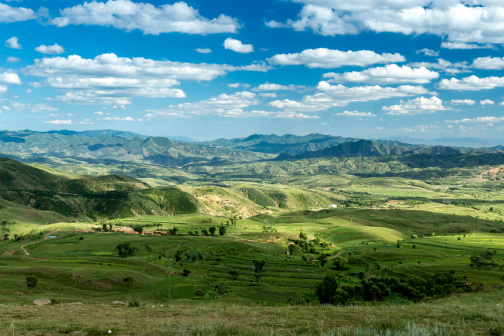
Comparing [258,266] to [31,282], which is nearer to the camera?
[31,282]

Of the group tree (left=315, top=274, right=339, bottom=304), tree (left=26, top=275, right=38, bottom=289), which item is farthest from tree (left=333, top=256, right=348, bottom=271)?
tree (left=26, top=275, right=38, bottom=289)

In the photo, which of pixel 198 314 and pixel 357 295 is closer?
pixel 198 314

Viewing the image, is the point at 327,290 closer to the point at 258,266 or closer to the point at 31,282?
the point at 258,266

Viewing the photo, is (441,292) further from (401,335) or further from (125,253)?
(125,253)

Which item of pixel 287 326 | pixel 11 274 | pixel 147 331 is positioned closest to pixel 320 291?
pixel 287 326

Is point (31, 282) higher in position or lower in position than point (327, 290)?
higher

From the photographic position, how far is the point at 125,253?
160 m

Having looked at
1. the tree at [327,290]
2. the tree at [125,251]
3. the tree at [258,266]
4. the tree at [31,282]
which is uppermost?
the tree at [31,282]

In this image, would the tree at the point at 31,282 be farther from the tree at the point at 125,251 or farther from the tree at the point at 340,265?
the tree at the point at 340,265

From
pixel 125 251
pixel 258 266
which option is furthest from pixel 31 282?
pixel 258 266

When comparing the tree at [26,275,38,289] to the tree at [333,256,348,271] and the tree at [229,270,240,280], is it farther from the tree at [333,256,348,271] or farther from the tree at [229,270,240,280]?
the tree at [333,256,348,271]

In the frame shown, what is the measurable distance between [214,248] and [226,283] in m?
67.1

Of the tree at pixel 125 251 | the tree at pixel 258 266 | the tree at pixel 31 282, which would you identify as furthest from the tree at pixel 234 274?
the tree at pixel 31 282

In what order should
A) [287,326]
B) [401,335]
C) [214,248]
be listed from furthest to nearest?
[214,248] < [287,326] < [401,335]
